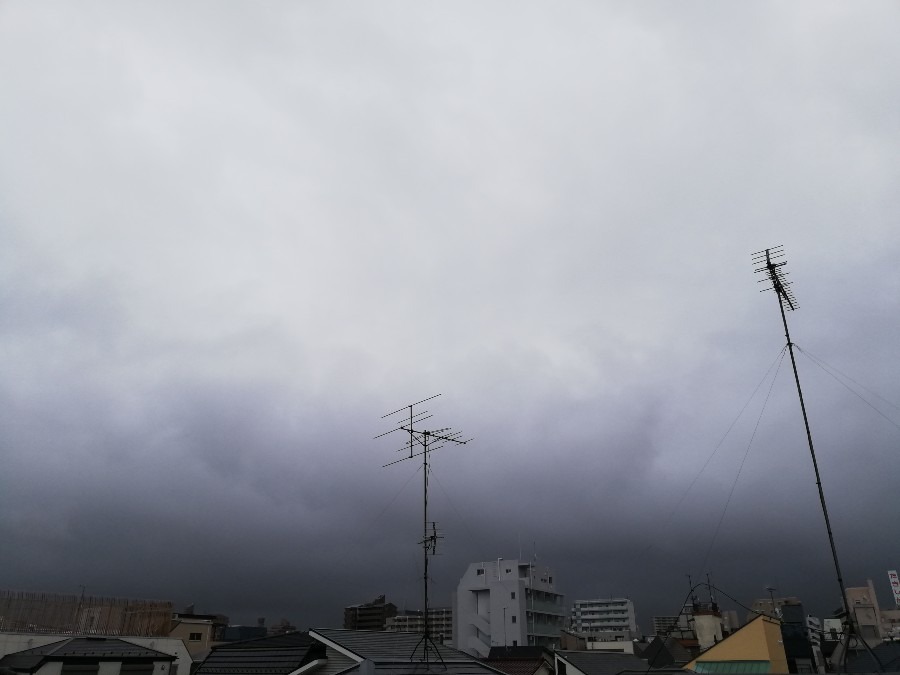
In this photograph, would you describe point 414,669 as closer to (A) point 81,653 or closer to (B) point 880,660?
(B) point 880,660

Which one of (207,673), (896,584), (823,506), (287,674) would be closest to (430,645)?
(287,674)

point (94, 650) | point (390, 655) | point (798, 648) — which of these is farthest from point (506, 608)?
point (390, 655)

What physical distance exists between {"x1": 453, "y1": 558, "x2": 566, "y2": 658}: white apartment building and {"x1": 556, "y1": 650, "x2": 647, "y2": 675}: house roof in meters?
43.8

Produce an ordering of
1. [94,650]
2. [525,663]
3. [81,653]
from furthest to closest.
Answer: [525,663] < [94,650] < [81,653]

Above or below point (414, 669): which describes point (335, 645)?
above

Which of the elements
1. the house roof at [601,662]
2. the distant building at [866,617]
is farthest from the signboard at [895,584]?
the house roof at [601,662]

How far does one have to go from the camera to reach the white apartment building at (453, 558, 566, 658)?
91625mm

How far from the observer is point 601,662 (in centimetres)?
4612

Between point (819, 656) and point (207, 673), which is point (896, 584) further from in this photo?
point (207, 673)

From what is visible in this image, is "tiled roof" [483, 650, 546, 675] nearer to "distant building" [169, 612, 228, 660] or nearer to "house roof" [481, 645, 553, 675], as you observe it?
"house roof" [481, 645, 553, 675]

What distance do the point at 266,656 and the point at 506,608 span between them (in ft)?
217

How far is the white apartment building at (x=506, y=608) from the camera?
91625mm

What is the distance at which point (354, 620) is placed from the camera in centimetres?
19062

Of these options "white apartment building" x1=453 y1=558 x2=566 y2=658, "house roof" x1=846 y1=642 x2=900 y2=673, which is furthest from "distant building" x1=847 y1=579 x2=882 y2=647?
"white apartment building" x1=453 y1=558 x2=566 y2=658
